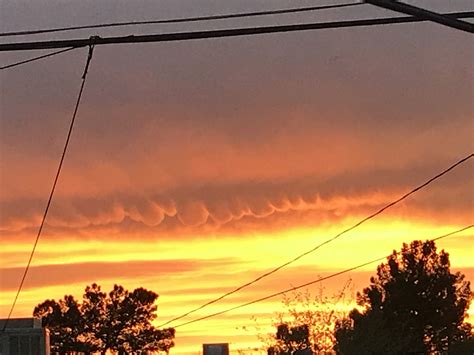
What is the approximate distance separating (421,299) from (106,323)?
31828 mm

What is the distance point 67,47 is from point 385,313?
91.9 metres

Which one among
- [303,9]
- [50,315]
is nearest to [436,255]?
[50,315]

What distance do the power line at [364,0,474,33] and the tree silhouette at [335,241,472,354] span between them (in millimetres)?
90380

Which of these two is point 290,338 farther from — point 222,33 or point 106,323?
point 222,33

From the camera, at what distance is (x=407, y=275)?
108m

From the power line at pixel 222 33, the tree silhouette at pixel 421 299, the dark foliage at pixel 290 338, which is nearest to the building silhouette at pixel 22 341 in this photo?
the dark foliage at pixel 290 338

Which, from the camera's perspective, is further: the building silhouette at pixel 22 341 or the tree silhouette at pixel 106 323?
the tree silhouette at pixel 106 323

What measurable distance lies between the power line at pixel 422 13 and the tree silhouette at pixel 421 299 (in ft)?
297

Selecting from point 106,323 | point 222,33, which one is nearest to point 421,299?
point 106,323

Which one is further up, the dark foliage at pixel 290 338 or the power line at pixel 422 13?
the dark foliage at pixel 290 338

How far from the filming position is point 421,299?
353ft

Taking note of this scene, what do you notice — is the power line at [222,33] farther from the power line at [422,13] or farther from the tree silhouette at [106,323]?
the tree silhouette at [106,323]

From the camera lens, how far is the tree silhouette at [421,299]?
107 metres

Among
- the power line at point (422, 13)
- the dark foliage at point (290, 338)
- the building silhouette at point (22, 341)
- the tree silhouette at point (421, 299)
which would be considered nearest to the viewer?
the power line at point (422, 13)
